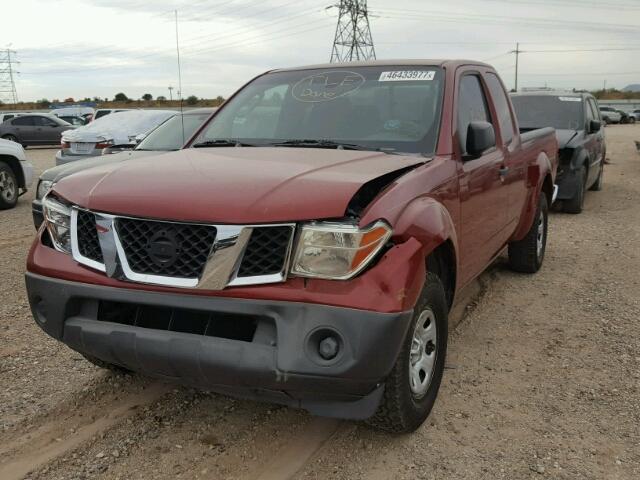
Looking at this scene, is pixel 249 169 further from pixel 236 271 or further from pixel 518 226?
pixel 518 226

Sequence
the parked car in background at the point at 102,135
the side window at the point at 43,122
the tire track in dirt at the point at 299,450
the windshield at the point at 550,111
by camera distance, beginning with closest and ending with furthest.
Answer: the tire track in dirt at the point at 299,450 < the parked car in background at the point at 102,135 < the windshield at the point at 550,111 < the side window at the point at 43,122

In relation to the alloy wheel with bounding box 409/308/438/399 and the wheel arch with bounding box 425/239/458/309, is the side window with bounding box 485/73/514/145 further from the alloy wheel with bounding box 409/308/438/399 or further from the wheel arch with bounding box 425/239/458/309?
the alloy wheel with bounding box 409/308/438/399

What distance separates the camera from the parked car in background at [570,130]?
9336mm

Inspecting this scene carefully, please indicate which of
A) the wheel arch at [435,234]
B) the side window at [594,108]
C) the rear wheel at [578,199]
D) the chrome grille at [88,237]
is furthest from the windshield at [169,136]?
the side window at [594,108]

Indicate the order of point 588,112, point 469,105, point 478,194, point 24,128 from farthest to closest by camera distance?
point 24,128 < point 588,112 < point 469,105 < point 478,194

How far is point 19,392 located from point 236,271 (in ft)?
6.38

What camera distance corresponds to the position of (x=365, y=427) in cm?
322

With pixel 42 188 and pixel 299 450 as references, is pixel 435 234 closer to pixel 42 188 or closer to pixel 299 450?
pixel 299 450

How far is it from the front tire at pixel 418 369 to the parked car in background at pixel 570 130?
275 inches

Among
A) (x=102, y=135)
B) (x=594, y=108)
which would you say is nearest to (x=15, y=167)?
(x=102, y=135)

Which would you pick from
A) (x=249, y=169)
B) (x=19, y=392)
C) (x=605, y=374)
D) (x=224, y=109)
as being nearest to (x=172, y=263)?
(x=249, y=169)

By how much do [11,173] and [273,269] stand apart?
9.24 meters

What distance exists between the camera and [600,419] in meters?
3.32

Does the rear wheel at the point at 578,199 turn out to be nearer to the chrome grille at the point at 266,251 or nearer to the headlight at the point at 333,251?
the headlight at the point at 333,251
